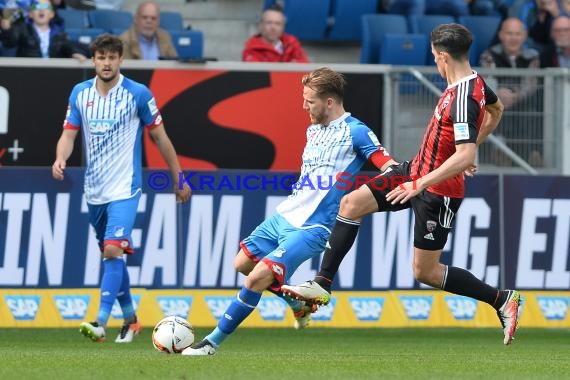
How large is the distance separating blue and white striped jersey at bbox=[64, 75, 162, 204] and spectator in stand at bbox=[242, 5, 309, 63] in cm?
414

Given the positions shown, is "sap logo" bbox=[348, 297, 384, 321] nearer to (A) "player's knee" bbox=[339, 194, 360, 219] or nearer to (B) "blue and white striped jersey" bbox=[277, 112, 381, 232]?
(A) "player's knee" bbox=[339, 194, 360, 219]

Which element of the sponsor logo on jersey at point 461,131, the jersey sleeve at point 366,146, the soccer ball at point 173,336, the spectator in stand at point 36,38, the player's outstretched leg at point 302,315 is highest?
the spectator in stand at point 36,38

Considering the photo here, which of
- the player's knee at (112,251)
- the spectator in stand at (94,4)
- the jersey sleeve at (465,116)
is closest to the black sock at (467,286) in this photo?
the jersey sleeve at (465,116)

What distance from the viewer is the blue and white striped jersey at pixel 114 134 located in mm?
10898

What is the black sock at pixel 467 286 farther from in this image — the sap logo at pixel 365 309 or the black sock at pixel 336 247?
the sap logo at pixel 365 309

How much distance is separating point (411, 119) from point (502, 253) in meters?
1.93

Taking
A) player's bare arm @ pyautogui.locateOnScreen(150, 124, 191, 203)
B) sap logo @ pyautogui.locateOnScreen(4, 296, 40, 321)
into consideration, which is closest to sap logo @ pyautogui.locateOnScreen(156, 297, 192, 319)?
sap logo @ pyautogui.locateOnScreen(4, 296, 40, 321)

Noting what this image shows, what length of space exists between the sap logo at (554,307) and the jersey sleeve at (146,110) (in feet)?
14.4

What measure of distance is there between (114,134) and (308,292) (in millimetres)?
2752

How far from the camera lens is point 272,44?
49.7ft

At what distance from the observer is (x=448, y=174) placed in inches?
349

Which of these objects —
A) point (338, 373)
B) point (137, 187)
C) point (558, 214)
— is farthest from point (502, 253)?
point (338, 373)

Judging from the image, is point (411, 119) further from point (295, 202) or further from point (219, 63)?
point (295, 202)

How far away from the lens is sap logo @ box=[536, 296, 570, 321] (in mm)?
13102
